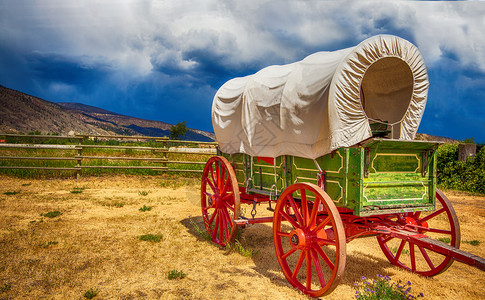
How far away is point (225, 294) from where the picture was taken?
3.65 m

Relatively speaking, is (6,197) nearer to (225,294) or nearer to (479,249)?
(225,294)

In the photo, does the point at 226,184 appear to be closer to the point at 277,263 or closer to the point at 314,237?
Answer: the point at 277,263

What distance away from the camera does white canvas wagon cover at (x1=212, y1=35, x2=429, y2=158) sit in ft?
11.5

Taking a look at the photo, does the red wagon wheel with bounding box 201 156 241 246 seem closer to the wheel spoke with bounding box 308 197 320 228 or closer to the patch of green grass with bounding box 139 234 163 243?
the patch of green grass with bounding box 139 234 163 243

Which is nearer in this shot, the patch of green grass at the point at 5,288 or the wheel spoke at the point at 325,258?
the wheel spoke at the point at 325,258

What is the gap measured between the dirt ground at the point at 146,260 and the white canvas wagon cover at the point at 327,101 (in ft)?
5.49

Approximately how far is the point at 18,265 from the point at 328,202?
4243 mm

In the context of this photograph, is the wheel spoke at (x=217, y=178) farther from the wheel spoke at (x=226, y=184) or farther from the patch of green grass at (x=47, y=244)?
the patch of green grass at (x=47, y=244)

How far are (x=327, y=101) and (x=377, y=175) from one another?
0.99 m

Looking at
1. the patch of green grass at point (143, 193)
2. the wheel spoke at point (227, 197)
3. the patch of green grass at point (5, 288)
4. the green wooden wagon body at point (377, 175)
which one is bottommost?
the patch of green grass at point (5, 288)

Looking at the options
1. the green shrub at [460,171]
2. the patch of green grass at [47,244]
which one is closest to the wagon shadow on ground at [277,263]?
the patch of green grass at [47,244]

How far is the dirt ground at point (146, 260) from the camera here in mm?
3734

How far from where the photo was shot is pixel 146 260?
15.5 feet

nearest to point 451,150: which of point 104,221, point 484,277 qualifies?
point 484,277
